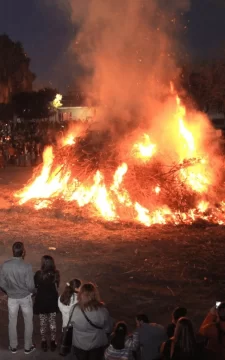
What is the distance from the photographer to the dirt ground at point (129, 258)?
672 centimetres

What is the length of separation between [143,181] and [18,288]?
285 inches

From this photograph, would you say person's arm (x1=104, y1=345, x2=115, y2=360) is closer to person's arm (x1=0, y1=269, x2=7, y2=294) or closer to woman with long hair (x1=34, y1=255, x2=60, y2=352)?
woman with long hair (x1=34, y1=255, x2=60, y2=352)

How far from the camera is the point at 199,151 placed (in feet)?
44.5

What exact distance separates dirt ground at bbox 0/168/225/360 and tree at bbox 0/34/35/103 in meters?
29.4

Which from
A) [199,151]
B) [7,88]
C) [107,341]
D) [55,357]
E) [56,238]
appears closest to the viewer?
[107,341]

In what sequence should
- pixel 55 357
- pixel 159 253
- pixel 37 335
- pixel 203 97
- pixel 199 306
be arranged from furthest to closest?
pixel 203 97, pixel 159 253, pixel 199 306, pixel 37 335, pixel 55 357

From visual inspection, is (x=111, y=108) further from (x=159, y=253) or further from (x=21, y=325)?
(x=21, y=325)

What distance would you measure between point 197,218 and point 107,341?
737cm

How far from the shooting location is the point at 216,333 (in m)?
4.29

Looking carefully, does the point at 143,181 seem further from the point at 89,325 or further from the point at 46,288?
the point at 89,325

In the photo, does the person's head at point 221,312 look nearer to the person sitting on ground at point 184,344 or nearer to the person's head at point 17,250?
the person sitting on ground at point 184,344

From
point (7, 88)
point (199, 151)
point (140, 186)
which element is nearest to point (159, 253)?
point (140, 186)

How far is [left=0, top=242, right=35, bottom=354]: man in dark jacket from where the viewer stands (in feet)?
16.4

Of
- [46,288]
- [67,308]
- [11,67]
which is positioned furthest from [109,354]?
[11,67]
